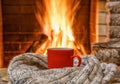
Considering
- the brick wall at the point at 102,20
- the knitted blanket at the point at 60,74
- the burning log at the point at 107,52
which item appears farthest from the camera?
the brick wall at the point at 102,20

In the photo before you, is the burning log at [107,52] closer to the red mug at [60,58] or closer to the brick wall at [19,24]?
the red mug at [60,58]

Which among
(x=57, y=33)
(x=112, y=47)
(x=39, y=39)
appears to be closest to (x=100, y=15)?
(x=57, y=33)

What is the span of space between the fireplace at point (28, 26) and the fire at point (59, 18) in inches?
A: 0.9

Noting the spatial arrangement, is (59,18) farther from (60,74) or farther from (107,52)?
(60,74)

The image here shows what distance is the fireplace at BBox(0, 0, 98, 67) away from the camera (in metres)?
2.54

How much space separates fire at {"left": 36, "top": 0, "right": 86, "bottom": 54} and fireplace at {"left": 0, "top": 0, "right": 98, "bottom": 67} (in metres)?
0.02

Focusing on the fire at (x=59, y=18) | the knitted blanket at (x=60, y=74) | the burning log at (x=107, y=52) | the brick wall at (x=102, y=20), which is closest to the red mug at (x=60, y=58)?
the knitted blanket at (x=60, y=74)

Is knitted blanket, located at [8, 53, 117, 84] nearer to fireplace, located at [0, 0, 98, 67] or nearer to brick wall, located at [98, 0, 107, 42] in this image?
brick wall, located at [98, 0, 107, 42]

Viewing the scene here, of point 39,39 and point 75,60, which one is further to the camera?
point 39,39

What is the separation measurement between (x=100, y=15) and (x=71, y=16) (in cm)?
29

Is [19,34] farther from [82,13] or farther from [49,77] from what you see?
[49,77]

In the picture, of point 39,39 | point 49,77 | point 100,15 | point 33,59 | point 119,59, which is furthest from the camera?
point 39,39

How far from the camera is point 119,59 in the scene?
1.58 m

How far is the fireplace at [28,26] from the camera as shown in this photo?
2.54 metres
